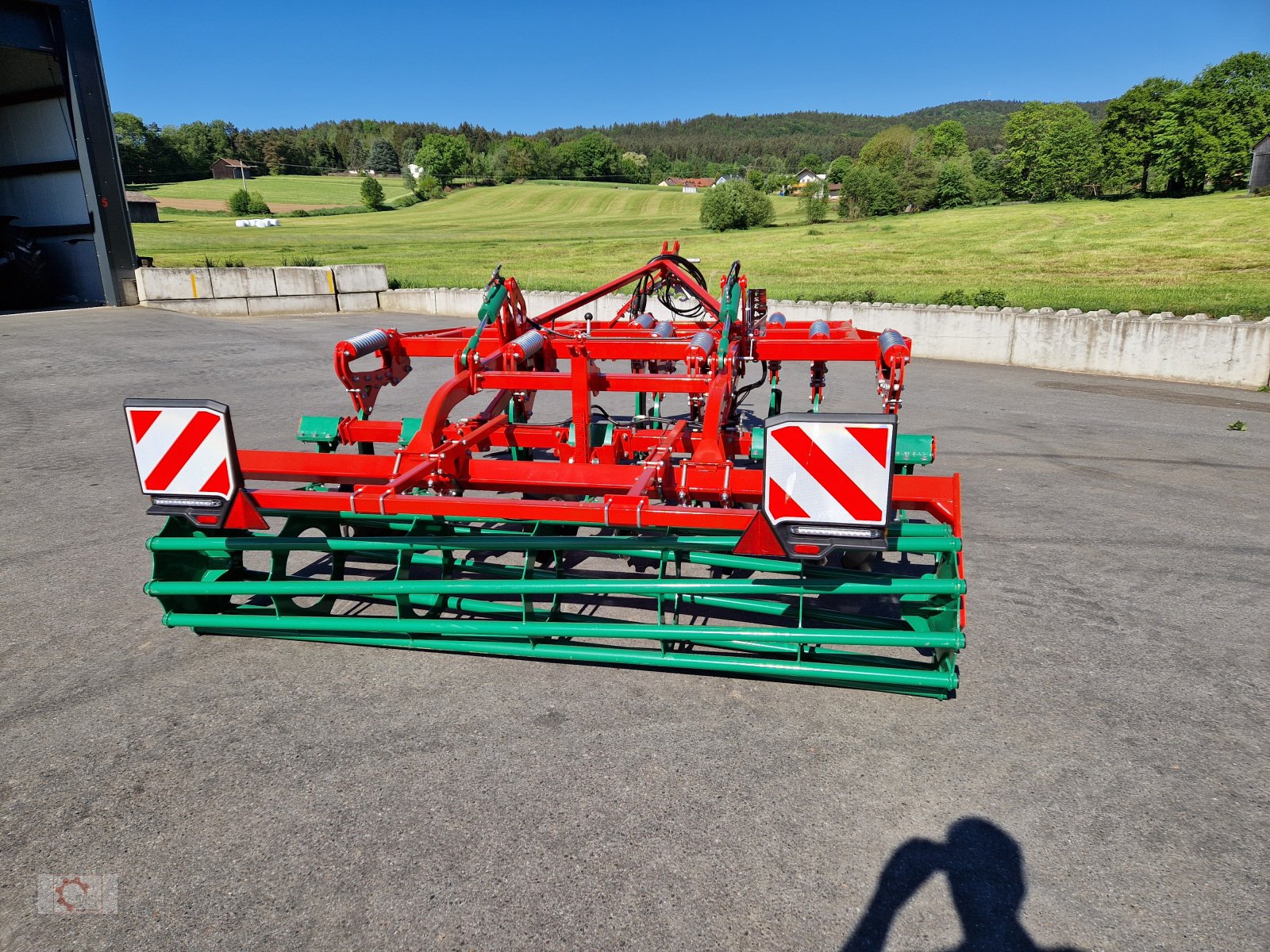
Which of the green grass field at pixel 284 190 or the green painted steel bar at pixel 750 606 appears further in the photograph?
the green grass field at pixel 284 190

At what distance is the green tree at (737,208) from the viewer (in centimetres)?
5203

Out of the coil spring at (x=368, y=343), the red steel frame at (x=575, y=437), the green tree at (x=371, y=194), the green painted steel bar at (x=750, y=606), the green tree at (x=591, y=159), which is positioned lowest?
the green painted steel bar at (x=750, y=606)

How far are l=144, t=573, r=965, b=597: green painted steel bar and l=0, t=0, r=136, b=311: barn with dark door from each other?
18.3 meters

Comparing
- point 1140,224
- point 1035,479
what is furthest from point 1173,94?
point 1035,479

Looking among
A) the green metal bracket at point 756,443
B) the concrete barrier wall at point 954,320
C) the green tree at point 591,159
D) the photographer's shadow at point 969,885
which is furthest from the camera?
the green tree at point 591,159

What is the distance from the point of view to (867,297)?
19.0 m

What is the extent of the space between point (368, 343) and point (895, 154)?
92.6 meters

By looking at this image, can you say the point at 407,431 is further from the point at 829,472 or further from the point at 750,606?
the point at 829,472

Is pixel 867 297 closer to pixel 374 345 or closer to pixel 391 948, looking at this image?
pixel 374 345

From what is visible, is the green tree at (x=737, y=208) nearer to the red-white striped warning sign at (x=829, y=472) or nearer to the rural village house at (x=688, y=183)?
the red-white striped warning sign at (x=829, y=472)

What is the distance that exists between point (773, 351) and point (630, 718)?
3.91 meters

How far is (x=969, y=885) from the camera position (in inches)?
106

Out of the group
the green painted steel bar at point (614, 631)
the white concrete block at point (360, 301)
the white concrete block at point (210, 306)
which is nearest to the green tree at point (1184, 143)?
the white concrete block at point (360, 301)

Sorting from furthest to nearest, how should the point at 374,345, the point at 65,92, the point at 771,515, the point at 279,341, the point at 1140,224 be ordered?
the point at 1140,224 < the point at 65,92 < the point at 279,341 < the point at 374,345 < the point at 771,515
